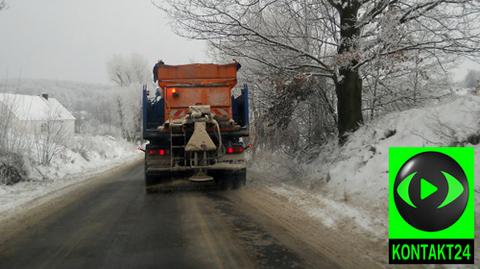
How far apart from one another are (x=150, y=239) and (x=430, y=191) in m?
3.62

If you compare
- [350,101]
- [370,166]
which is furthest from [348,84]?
[370,166]

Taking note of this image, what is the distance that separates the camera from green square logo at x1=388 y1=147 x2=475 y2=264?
3906 millimetres

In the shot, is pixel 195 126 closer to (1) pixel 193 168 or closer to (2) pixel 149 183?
(1) pixel 193 168

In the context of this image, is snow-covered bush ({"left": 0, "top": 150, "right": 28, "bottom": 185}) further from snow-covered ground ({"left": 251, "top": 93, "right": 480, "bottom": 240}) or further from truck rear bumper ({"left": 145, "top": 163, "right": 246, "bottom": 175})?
snow-covered ground ({"left": 251, "top": 93, "right": 480, "bottom": 240})

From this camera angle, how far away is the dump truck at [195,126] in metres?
9.95

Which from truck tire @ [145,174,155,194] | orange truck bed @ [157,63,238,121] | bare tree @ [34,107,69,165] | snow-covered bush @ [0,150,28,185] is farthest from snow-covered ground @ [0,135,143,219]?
orange truck bed @ [157,63,238,121]

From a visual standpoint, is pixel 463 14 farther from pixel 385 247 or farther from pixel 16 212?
pixel 16 212

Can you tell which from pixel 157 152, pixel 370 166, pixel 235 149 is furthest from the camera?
pixel 235 149

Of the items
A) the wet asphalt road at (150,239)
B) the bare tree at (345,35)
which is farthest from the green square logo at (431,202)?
the bare tree at (345,35)

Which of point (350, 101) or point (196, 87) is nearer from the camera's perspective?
point (196, 87)

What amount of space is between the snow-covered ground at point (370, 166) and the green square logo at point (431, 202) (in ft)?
4.76

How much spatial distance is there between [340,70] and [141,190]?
6.08 m

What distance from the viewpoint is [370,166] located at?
8.47 m


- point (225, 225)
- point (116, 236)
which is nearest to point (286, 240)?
point (225, 225)
